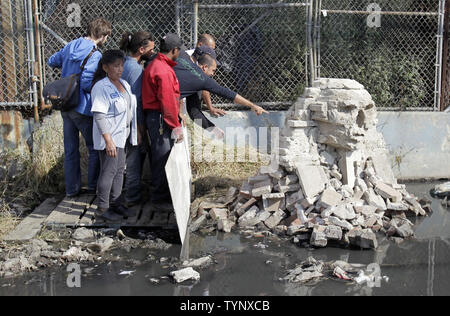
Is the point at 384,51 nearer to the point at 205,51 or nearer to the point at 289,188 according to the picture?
the point at 205,51

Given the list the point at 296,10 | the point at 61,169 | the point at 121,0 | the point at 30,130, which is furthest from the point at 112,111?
the point at 296,10

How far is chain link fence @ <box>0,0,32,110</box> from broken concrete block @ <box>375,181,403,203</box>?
506 cm

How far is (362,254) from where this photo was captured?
5.38 meters

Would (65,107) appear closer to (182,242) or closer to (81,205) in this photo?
(81,205)

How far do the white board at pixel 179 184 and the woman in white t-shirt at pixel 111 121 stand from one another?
60 centimetres

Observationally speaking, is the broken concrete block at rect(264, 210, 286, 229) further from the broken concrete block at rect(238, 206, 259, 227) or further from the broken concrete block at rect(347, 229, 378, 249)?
the broken concrete block at rect(347, 229, 378, 249)

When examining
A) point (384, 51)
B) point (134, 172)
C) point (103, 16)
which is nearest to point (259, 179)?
point (134, 172)

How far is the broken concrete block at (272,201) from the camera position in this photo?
6316 millimetres

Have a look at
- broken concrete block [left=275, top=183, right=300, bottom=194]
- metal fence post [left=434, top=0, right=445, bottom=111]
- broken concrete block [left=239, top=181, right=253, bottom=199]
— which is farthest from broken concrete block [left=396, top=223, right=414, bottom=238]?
metal fence post [left=434, top=0, right=445, bottom=111]

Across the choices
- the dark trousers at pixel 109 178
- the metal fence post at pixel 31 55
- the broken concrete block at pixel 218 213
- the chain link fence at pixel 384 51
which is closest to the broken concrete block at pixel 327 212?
the broken concrete block at pixel 218 213

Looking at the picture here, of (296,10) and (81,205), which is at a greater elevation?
(296,10)

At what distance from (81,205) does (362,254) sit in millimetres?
3405

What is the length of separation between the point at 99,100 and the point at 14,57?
3.11 metres

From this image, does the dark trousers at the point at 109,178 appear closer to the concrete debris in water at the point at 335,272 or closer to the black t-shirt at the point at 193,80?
the black t-shirt at the point at 193,80
